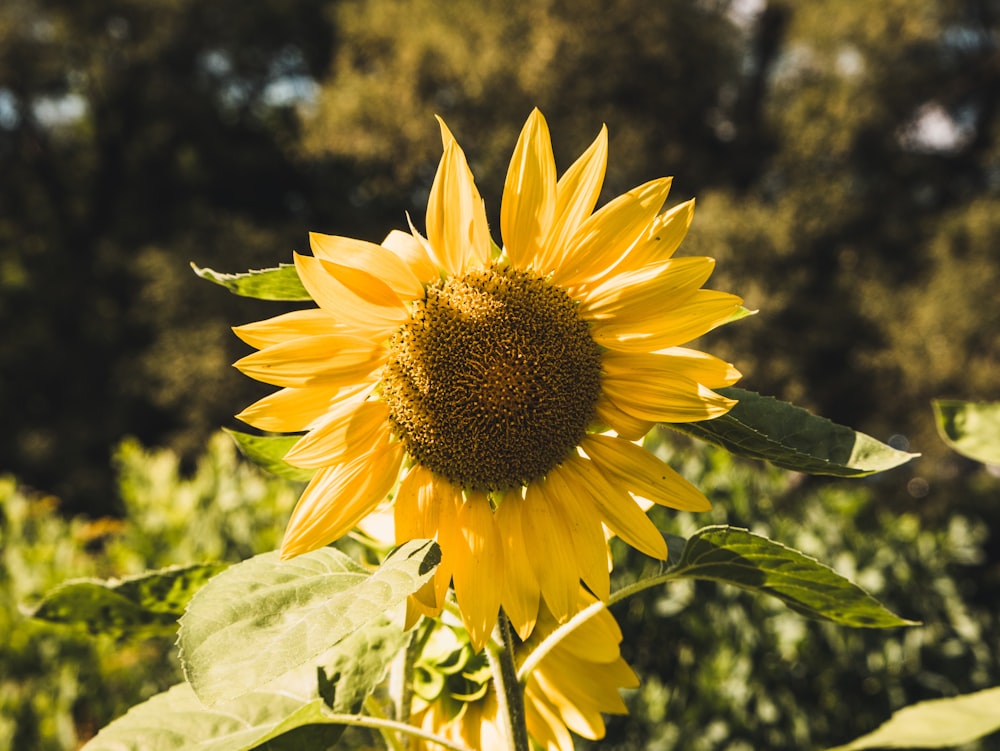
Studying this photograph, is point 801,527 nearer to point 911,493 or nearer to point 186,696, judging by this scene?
point 186,696

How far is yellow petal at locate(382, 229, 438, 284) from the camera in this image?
2.22 feet

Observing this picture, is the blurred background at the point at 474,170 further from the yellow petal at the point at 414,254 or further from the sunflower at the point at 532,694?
the yellow petal at the point at 414,254

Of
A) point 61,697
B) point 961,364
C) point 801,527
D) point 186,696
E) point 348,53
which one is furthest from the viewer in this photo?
point 348,53

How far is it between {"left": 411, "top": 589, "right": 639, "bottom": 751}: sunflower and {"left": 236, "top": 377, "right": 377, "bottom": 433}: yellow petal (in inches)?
8.8

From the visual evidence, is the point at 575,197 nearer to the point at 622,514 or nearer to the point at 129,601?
the point at 622,514

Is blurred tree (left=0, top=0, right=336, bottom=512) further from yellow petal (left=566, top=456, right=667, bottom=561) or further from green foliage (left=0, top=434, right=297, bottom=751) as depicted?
yellow petal (left=566, top=456, right=667, bottom=561)

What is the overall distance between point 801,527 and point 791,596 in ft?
10.4

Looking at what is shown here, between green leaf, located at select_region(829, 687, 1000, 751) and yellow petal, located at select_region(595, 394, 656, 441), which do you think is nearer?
green leaf, located at select_region(829, 687, 1000, 751)

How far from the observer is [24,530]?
151 inches

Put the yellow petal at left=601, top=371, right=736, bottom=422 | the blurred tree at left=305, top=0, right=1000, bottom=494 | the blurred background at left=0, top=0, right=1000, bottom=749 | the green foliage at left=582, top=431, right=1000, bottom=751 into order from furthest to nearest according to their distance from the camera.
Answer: the blurred background at left=0, top=0, right=1000, bottom=749 < the blurred tree at left=305, top=0, right=1000, bottom=494 < the green foliage at left=582, top=431, right=1000, bottom=751 < the yellow petal at left=601, top=371, right=736, bottom=422

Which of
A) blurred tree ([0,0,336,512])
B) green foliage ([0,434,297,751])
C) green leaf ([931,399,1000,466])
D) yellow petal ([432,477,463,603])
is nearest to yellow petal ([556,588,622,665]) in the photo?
yellow petal ([432,477,463,603])

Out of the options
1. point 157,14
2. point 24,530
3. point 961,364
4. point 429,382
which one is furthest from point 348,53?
point 429,382

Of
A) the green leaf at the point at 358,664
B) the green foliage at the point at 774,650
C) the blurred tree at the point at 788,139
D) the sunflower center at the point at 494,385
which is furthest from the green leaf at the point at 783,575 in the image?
the blurred tree at the point at 788,139

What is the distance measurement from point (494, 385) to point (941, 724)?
0.39 m
